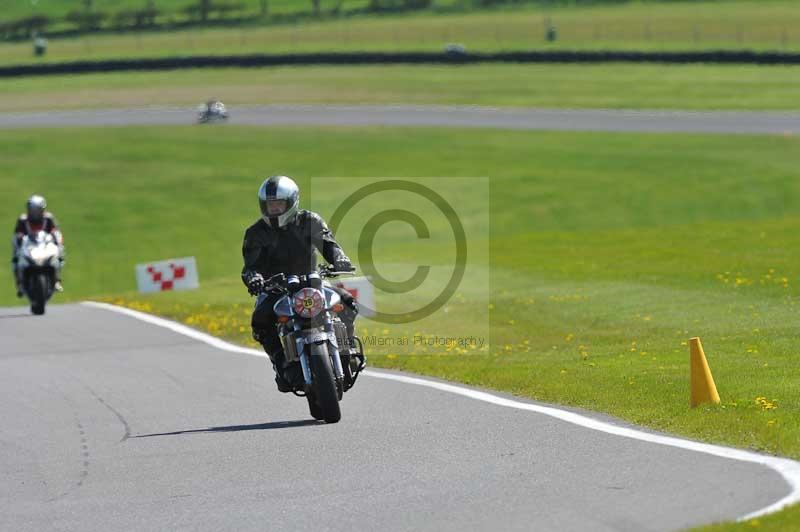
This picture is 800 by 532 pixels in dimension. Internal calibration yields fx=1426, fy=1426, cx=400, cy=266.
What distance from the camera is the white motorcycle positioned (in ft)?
76.6

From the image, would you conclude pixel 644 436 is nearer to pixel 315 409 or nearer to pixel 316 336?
pixel 316 336

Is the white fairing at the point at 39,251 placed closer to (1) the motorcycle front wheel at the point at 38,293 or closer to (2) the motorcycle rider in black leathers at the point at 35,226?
(2) the motorcycle rider in black leathers at the point at 35,226

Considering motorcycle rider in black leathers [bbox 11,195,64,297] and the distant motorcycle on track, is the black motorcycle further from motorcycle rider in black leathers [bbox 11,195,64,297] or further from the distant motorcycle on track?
the distant motorcycle on track

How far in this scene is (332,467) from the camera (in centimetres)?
927

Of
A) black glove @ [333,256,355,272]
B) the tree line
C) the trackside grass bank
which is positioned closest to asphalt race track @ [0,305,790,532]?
the trackside grass bank

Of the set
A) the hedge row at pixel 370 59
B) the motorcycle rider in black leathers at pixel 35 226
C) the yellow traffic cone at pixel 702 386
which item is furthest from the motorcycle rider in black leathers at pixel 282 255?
the hedge row at pixel 370 59

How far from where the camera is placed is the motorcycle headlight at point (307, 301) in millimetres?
10938

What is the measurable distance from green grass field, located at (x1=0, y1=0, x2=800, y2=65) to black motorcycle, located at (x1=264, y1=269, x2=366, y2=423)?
196 ft

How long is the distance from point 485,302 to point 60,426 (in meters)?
10.6

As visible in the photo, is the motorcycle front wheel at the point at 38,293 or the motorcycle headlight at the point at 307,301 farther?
the motorcycle front wheel at the point at 38,293

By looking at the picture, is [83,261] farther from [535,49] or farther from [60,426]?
[535,49]

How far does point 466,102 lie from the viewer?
6069 cm

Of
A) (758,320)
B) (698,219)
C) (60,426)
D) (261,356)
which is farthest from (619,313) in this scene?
(698,219)

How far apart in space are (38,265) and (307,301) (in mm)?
13419
